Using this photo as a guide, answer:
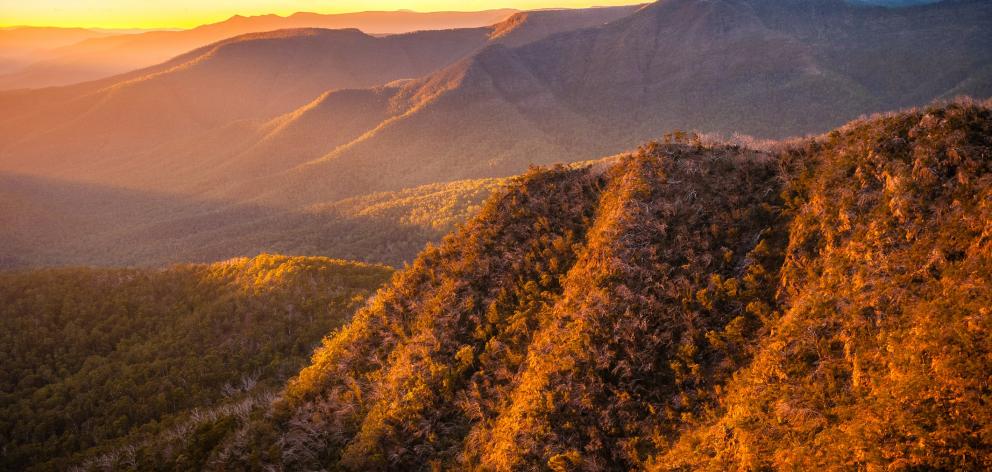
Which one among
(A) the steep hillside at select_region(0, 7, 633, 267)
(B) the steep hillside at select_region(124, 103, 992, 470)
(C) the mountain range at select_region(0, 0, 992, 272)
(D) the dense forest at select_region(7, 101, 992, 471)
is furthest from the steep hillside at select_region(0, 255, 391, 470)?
(C) the mountain range at select_region(0, 0, 992, 272)

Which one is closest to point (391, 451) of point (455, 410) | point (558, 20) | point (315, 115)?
point (455, 410)

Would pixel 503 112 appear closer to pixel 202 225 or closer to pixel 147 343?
pixel 202 225

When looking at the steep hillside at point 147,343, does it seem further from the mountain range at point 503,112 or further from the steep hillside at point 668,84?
the steep hillside at point 668,84

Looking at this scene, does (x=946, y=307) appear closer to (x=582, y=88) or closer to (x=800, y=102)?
(x=800, y=102)

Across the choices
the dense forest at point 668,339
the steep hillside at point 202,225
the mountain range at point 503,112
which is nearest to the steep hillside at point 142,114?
the mountain range at point 503,112

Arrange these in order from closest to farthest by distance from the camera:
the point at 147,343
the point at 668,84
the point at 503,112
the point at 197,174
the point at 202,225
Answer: the point at 147,343, the point at 202,225, the point at 197,174, the point at 503,112, the point at 668,84

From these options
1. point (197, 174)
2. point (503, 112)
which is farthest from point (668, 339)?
point (197, 174)

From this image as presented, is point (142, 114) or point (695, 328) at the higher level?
point (142, 114)
